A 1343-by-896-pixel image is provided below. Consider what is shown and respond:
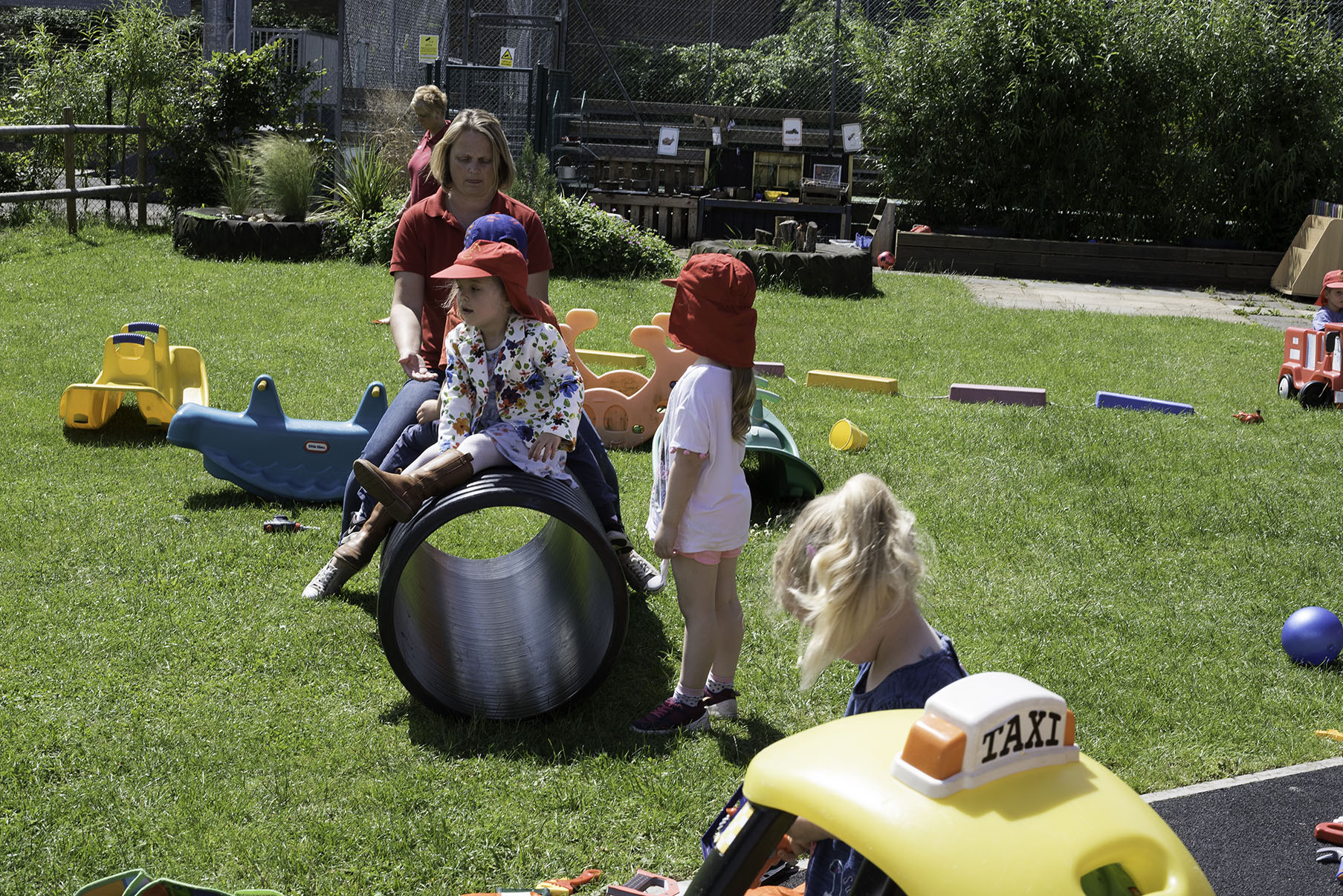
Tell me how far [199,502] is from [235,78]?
1140cm

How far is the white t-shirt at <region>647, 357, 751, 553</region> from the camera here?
374cm

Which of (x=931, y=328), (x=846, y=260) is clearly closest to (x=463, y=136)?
(x=931, y=328)

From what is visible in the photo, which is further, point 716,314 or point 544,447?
point 544,447

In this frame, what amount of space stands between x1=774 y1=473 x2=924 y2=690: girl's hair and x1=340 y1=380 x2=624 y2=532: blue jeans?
2.18 meters

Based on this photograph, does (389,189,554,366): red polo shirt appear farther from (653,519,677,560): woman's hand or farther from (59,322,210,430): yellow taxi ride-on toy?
(59,322,210,430): yellow taxi ride-on toy

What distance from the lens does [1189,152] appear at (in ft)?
57.0

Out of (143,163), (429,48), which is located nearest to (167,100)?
(143,163)

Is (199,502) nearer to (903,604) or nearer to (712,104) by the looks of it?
(903,604)

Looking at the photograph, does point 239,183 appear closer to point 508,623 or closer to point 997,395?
point 997,395

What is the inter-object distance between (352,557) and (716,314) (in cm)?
208

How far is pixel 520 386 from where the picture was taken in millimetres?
4395

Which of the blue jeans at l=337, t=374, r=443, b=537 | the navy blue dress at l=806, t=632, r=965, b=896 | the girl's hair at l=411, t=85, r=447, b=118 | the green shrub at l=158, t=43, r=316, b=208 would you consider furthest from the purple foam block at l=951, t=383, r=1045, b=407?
the green shrub at l=158, t=43, r=316, b=208

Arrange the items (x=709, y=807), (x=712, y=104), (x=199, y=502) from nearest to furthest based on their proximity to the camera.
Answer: (x=709, y=807), (x=199, y=502), (x=712, y=104)

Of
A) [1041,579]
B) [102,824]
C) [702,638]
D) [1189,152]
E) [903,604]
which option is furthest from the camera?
[1189,152]
